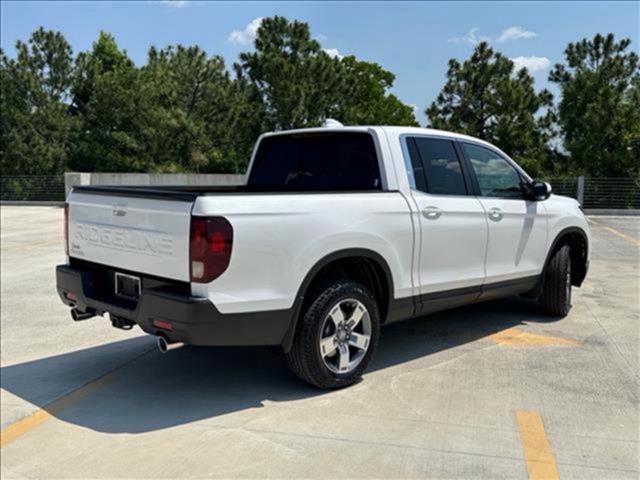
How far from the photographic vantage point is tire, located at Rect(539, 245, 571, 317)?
627cm

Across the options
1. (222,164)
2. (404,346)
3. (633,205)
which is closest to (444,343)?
(404,346)

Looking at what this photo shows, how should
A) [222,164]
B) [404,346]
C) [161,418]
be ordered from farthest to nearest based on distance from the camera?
[222,164] → [404,346] → [161,418]

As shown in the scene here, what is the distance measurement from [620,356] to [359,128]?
2.93 m

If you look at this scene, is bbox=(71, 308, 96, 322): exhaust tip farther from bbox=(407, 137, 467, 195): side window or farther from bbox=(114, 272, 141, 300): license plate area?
bbox=(407, 137, 467, 195): side window

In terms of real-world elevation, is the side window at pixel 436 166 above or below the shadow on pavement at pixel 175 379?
above

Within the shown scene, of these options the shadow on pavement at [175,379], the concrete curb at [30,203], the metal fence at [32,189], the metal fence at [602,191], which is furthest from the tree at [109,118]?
the shadow on pavement at [175,379]

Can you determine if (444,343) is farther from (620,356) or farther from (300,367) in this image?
(300,367)

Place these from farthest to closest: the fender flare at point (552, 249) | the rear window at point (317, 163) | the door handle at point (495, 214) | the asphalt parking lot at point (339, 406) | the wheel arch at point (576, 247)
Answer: the wheel arch at point (576, 247) → the fender flare at point (552, 249) → the door handle at point (495, 214) → the rear window at point (317, 163) → the asphalt parking lot at point (339, 406)

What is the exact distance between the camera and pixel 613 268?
9.84 m

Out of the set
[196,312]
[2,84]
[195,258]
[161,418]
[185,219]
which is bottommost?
[161,418]

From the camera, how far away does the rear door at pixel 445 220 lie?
4.85 metres

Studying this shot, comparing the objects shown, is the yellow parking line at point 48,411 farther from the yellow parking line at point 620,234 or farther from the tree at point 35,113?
the tree at point 35,113

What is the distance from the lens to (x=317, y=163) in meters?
5.31

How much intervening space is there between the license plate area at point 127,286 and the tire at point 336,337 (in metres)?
1.12
